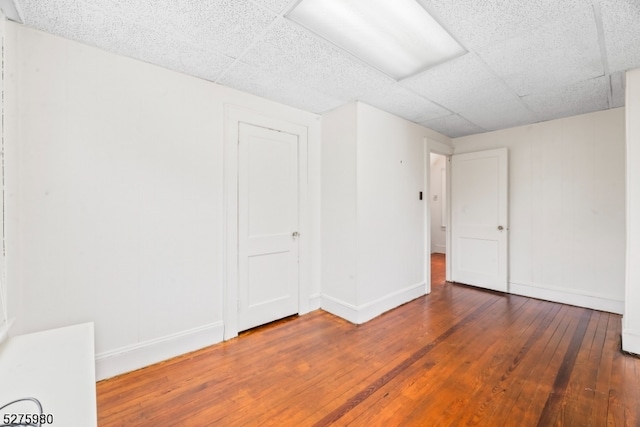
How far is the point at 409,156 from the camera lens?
3.76 metres

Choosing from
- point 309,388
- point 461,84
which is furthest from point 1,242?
point 461,84

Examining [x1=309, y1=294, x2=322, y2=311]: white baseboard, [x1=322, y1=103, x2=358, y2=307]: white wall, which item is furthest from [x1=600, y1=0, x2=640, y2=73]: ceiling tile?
[x1=309, y1=294, x2=322, y2=311]: white baseboard

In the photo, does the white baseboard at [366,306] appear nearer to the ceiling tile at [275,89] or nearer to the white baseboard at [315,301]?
the white baseboard at [315,301]

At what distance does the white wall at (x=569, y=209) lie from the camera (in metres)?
3.28

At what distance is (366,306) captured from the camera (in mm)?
3102

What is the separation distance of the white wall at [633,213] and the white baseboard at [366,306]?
1.96 meters

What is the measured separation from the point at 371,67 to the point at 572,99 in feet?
7.69

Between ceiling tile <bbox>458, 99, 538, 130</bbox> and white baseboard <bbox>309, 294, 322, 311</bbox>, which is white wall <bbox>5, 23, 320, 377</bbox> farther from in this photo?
ceiling tile <bbox>458, 99, 538, 130</bbox>

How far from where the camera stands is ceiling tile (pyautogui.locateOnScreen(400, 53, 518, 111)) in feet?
7.66

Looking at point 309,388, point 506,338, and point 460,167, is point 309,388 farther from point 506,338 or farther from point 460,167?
point 460,167

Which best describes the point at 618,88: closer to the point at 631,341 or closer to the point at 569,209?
the point at 569,209

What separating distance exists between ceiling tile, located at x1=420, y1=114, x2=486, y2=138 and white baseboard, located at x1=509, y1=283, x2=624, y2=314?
92.2 inches

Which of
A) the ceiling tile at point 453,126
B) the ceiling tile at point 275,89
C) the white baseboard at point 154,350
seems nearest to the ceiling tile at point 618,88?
the ceiling tile at point 453,126

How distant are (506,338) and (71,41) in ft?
14.2
